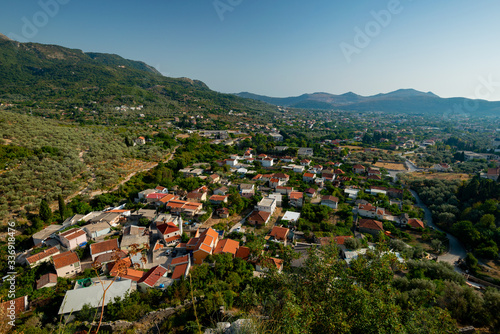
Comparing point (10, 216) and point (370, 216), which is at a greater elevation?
point (10, 216)

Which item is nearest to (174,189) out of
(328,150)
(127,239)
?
(127,239)

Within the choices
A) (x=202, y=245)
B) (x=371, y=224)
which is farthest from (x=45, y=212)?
(x=371, y=224)

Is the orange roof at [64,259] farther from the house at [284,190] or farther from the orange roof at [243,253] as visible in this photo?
the house at [284,190]

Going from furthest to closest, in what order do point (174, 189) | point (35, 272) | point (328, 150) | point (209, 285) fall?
point (328, 150) < point (174, 189) < point (35, 272) < point (209, 285)

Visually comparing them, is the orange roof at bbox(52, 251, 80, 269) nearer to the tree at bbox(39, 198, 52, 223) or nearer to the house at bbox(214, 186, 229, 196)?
the tree at bbox(39, 198, 52, 223)

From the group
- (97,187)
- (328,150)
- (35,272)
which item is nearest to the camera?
(35,272)

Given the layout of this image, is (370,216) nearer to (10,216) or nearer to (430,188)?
(430,188)
